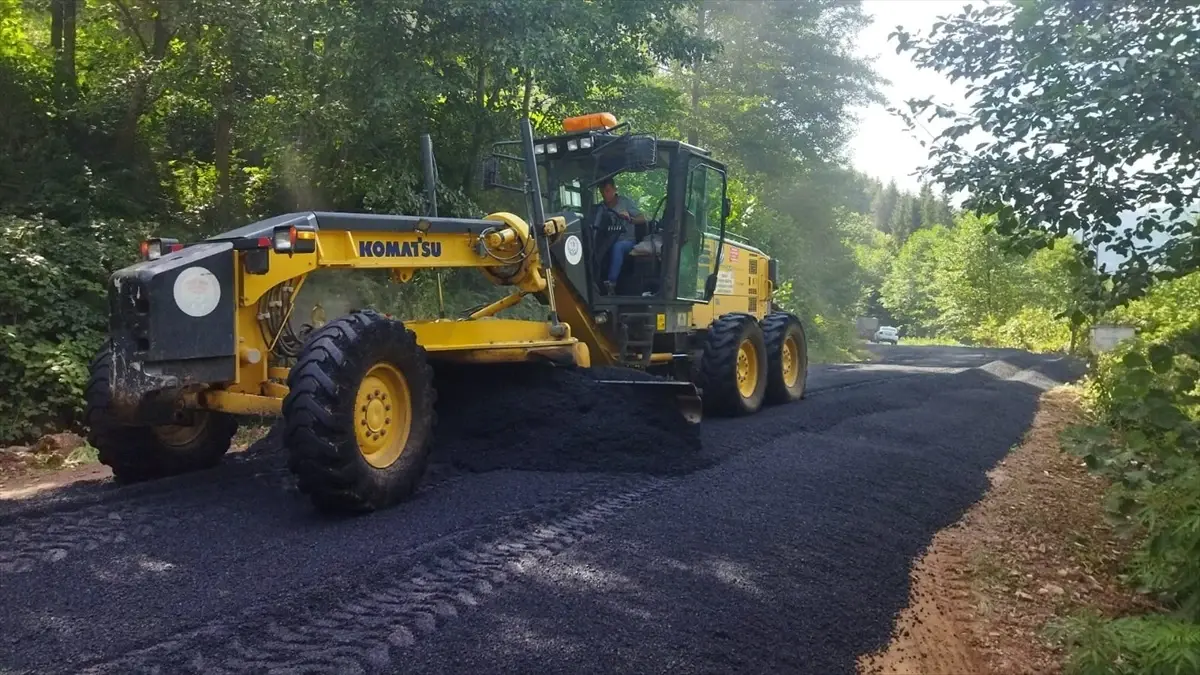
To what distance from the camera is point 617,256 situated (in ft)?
27.1

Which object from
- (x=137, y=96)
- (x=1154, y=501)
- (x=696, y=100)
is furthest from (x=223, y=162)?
(x=696, y=100)

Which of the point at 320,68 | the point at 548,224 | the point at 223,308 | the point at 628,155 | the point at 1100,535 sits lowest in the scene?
the point at 1100,535

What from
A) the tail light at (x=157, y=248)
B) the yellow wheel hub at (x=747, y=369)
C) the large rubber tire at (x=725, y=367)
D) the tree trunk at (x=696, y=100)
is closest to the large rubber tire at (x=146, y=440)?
the tail light at (x=157, y=248)

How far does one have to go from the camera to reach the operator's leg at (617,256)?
26.9 ft

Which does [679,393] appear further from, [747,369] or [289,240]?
[289,240]

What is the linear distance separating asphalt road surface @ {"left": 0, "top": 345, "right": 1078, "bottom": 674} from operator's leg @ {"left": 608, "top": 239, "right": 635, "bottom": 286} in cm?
218

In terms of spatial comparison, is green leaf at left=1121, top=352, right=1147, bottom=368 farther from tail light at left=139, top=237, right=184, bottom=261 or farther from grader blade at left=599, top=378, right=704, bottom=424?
tail light at left=139, top=237, right=184, bottom=261

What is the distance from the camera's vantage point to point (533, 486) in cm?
538

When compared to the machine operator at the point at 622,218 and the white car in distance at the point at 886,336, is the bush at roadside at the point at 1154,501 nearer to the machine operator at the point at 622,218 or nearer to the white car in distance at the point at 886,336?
the machine operator at the point at 622,218

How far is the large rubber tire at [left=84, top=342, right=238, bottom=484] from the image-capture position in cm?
518

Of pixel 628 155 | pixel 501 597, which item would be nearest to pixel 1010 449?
pixel 628 155

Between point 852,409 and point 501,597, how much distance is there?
6369 mm

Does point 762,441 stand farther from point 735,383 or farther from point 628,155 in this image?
point 628,155

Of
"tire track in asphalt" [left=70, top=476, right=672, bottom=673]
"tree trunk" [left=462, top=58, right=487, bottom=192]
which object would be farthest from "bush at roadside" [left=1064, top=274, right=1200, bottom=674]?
"tree trunk" [left=462, top=58, right=487, bottom=192]
